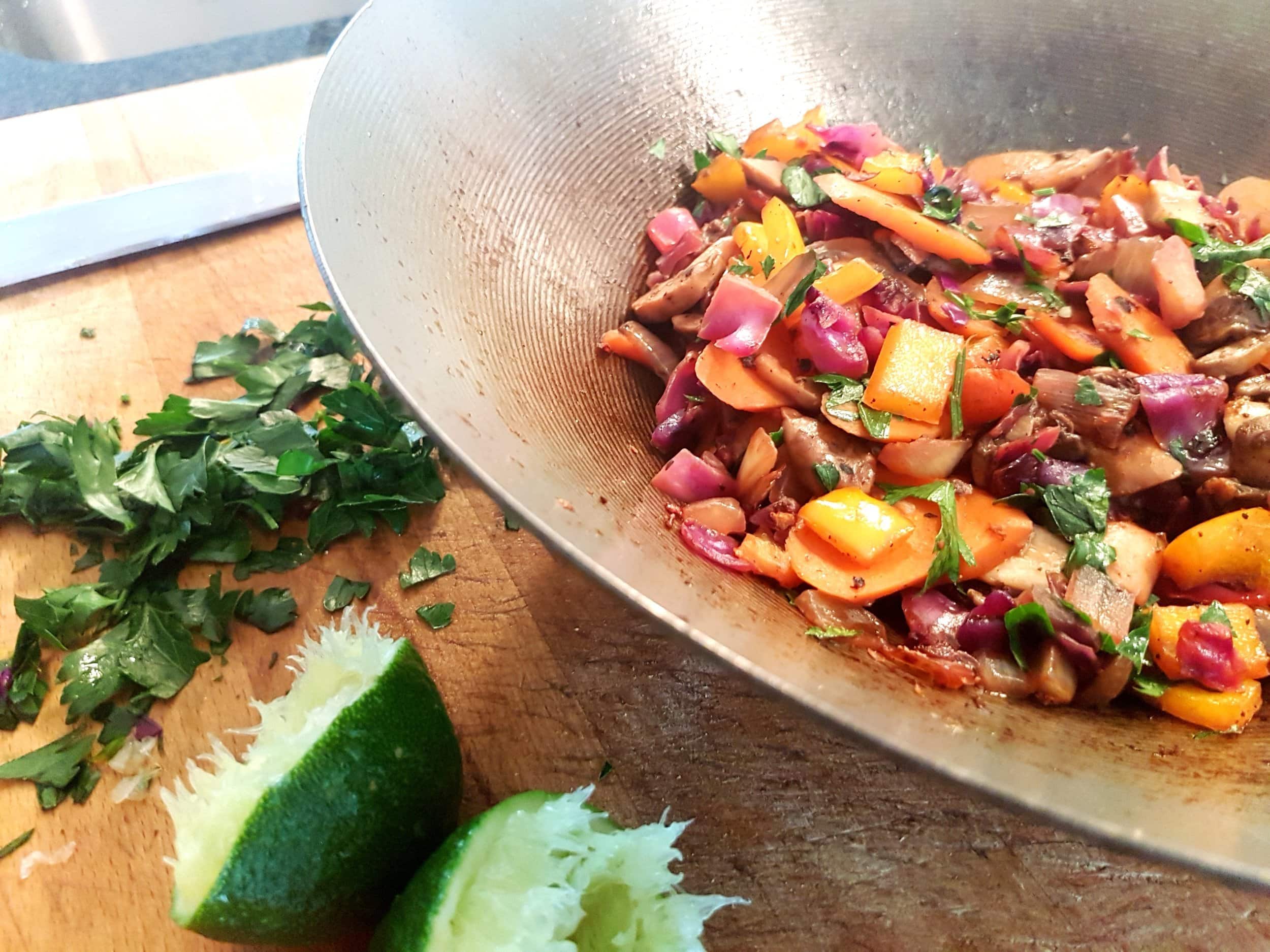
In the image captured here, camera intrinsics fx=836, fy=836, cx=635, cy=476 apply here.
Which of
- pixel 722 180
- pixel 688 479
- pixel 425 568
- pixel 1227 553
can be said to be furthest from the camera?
pixel 722 180

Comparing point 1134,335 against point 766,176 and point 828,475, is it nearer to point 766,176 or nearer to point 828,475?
point 828,475

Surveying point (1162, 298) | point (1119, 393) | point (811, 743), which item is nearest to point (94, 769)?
point (811, 743)

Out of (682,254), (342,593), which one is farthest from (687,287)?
(342,593)

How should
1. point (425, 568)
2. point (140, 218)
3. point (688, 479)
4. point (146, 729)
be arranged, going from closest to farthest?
point (688, 479) < point (146, 729) < point (425, 568) < point (140, 218)

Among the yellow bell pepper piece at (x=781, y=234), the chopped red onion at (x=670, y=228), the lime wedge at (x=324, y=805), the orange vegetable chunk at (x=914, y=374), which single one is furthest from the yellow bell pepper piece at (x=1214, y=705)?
the chopped red onion at (x=670, y=228)

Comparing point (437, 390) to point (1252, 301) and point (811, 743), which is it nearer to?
point (811, 743)
